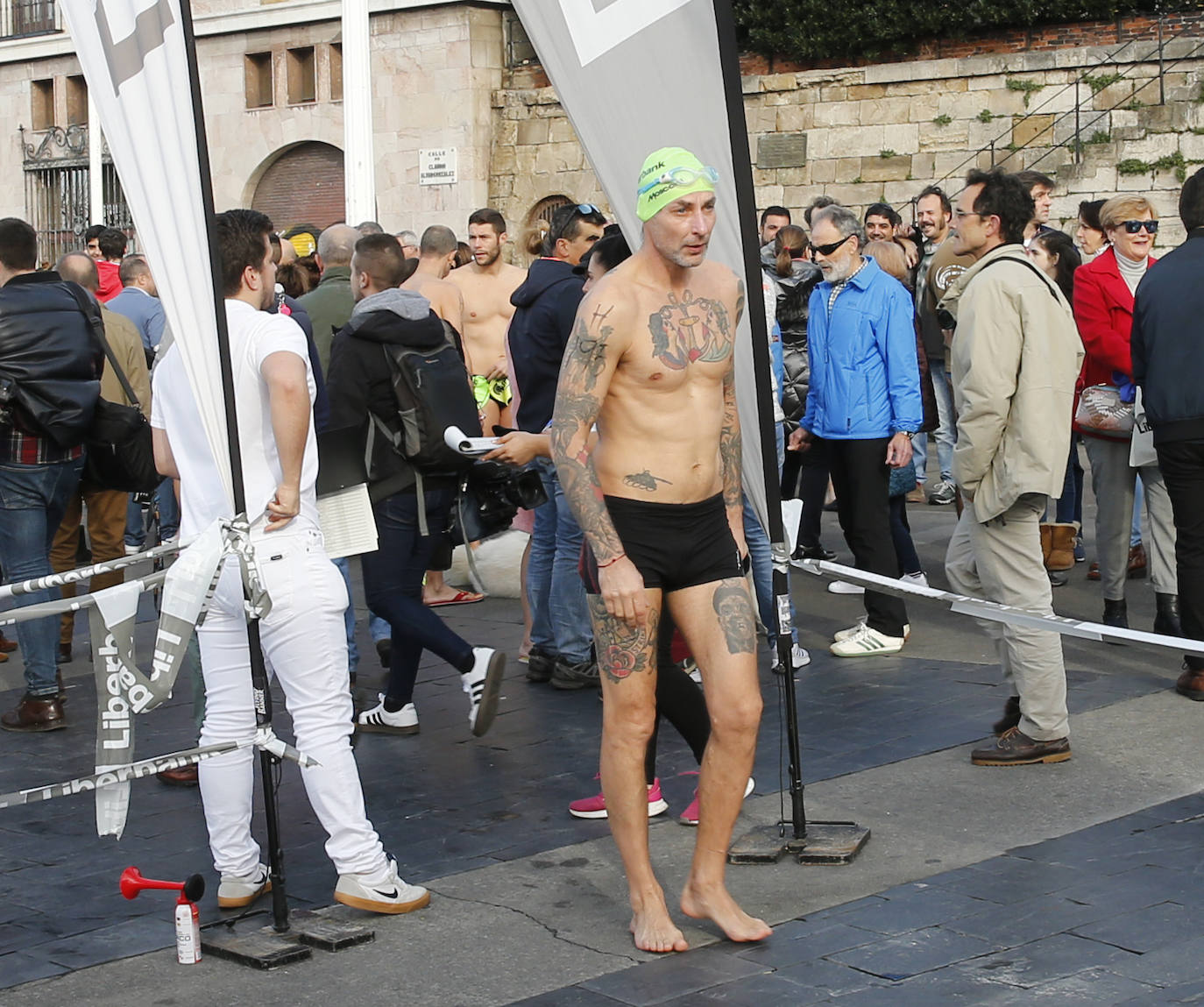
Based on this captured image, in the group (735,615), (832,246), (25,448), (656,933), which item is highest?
(832,246)

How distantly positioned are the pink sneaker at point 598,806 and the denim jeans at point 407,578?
3.52ft

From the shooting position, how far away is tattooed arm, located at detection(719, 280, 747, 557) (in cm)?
484

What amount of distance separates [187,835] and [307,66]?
86.3 ft

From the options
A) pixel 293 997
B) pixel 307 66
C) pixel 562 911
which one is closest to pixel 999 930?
pixel 562 911

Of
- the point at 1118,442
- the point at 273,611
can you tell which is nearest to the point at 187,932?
the point at 273,611

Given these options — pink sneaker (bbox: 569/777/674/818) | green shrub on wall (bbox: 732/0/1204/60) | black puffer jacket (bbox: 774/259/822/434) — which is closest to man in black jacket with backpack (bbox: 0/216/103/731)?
pink sneaker (bbox: 569/777/674/818)

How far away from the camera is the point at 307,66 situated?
30.2 meters

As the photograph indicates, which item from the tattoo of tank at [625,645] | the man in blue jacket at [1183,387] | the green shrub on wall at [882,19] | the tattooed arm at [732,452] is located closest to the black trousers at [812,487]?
the man in blue jacket at [1183,387]

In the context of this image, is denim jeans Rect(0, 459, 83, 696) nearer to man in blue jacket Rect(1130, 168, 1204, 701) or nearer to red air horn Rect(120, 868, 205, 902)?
red air horn Rect(120, 868, 205, 902)

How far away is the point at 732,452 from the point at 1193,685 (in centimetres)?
308

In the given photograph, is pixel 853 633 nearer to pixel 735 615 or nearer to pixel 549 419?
pixel 549 419

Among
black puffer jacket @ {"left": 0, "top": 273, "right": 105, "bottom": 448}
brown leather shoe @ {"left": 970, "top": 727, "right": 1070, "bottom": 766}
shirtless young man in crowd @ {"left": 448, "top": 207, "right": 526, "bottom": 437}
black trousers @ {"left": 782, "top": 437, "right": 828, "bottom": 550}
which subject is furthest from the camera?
shirtless young man in crowd @ {"left": 448, "top": 207, "right": 526, "bottom": 437}

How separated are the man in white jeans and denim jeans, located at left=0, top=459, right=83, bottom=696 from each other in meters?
2.62

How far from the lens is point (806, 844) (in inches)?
207
